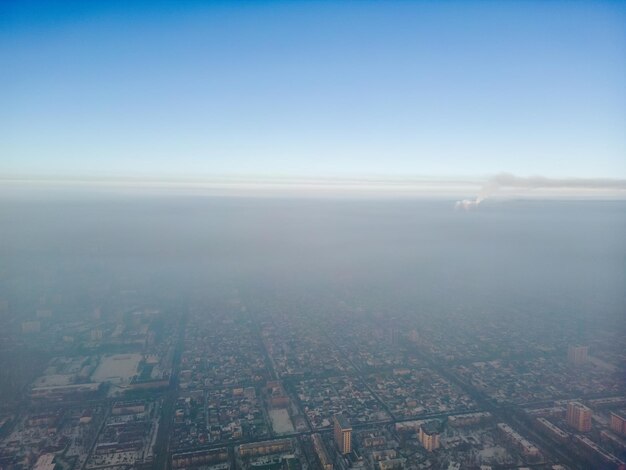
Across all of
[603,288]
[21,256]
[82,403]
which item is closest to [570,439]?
[82,403]

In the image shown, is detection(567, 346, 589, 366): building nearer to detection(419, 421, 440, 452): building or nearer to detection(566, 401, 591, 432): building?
detection(566, 401, 591, 432): building

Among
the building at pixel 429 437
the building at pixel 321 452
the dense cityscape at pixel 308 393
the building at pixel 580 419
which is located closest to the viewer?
the building at pixel 321 452

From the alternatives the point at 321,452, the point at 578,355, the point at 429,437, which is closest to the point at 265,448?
the point at 321,452

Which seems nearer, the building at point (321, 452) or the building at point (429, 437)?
the building at point (321, 452)

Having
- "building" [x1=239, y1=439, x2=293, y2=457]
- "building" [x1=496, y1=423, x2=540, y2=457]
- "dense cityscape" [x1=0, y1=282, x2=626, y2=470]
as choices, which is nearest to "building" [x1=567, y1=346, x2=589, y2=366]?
"dense cityscape" [x1=0, y1=282, x2=626, y2=470]

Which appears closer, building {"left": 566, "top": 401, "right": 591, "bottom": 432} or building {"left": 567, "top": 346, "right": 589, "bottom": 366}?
building {"left": 566, "top": 401, "right": 591, "bottom": 432}

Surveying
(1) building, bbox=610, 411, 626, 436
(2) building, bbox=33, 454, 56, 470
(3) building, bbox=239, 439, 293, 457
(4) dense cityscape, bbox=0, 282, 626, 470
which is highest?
(1) building, bbox=610, 411, 626, 436

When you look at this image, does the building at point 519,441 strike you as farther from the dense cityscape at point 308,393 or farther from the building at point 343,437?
the building at point 343,437

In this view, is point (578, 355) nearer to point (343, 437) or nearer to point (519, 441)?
point (519, 441)

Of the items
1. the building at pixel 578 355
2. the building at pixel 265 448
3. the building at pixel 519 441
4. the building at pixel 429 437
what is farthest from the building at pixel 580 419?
the building at pixel 265 448

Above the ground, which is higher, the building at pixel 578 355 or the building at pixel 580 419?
the building at pixel 580 419
